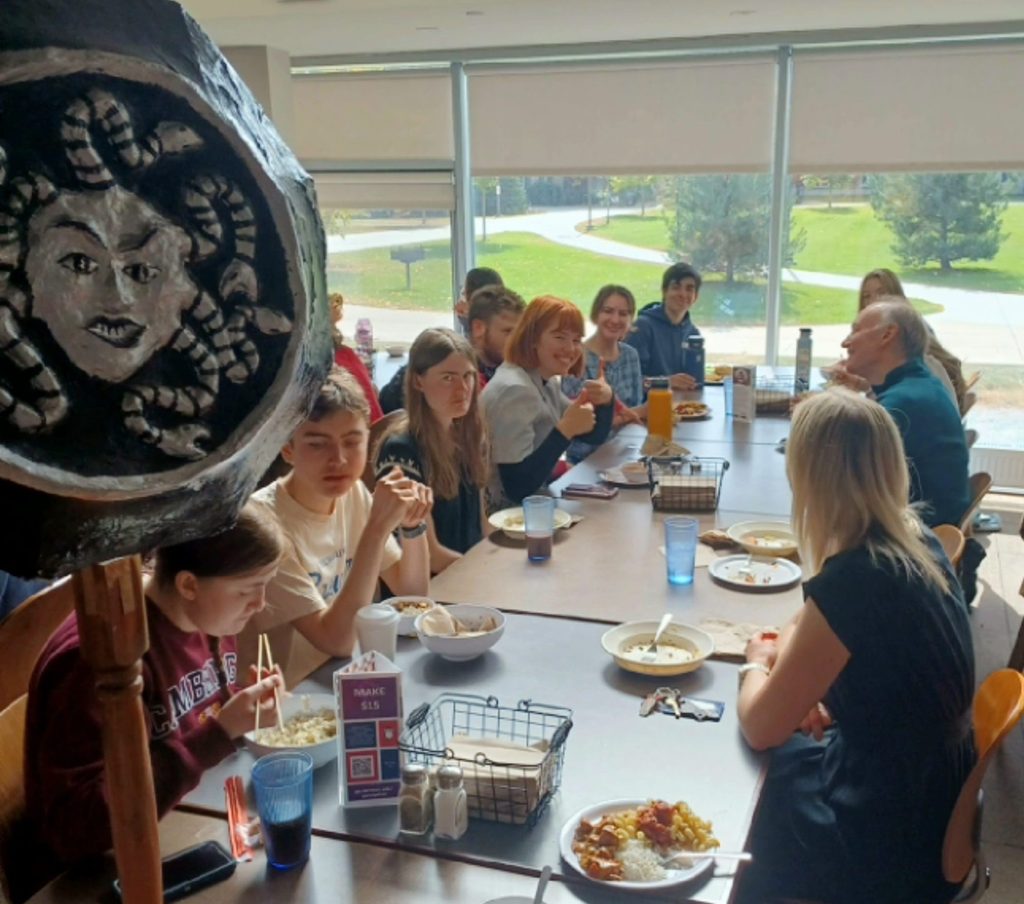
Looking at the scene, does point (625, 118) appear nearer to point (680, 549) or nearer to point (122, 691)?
point (680, 549)

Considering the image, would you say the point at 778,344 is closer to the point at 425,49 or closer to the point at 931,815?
the point at 425,49

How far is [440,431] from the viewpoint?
2.77 metres

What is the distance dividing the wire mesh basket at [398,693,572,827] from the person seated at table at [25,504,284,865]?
9.9 inches

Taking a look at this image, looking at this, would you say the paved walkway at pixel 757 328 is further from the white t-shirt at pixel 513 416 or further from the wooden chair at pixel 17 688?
the wooden chair at pixel 17 688

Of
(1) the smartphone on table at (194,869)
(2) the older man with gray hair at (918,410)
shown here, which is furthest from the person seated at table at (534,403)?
(1) the smartphone on table at (194,869)

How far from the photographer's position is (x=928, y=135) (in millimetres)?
5633

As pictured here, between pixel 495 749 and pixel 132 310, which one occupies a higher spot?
pixel 132 310

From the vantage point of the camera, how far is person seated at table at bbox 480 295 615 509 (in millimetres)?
3162

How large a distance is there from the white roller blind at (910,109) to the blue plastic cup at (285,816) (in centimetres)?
552

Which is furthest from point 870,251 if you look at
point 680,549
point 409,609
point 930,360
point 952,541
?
point 409,609

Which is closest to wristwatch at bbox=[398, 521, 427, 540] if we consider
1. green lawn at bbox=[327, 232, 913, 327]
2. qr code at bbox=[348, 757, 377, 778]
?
qr code at bbox=[348, 757, 377, 778]

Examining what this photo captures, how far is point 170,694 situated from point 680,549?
1.17 meters

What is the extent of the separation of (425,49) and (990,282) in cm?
376

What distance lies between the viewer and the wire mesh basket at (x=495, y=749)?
131cm
